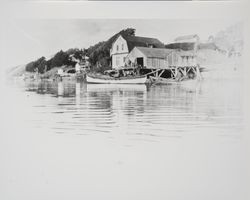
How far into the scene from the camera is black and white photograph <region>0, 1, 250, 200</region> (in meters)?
2.34

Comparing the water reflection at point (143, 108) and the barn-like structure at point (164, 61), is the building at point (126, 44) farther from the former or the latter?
the water reflection at point (143, 108)

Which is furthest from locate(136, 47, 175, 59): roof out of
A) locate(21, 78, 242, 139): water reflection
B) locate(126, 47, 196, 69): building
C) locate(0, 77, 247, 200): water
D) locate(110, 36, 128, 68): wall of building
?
locate(0, 77, 247, 200): water

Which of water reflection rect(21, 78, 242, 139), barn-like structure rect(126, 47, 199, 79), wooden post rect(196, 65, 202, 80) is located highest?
barn-like structure rect(126, 47, 199, 79)

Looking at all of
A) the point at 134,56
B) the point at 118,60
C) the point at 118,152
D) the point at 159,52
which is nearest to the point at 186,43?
the point at 159,52

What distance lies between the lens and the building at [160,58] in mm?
2387

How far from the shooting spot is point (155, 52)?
2396mm

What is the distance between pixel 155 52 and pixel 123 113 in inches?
17.7

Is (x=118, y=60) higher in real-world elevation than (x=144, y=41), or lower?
lower

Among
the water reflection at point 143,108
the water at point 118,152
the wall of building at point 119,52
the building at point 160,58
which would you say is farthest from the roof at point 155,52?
the water at point 118,152

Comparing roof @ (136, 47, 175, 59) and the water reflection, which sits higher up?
roof @ (136, 47, 175, 59)

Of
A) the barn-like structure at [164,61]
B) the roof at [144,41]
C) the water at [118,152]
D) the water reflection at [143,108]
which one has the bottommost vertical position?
the water at [118,152]

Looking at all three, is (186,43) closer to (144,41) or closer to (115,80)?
(144,41)

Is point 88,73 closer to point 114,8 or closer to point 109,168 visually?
point 114,8

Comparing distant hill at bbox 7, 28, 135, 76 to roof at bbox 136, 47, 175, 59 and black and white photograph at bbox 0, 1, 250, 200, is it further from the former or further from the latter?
roof at bbox 136, 47, 175, 59
